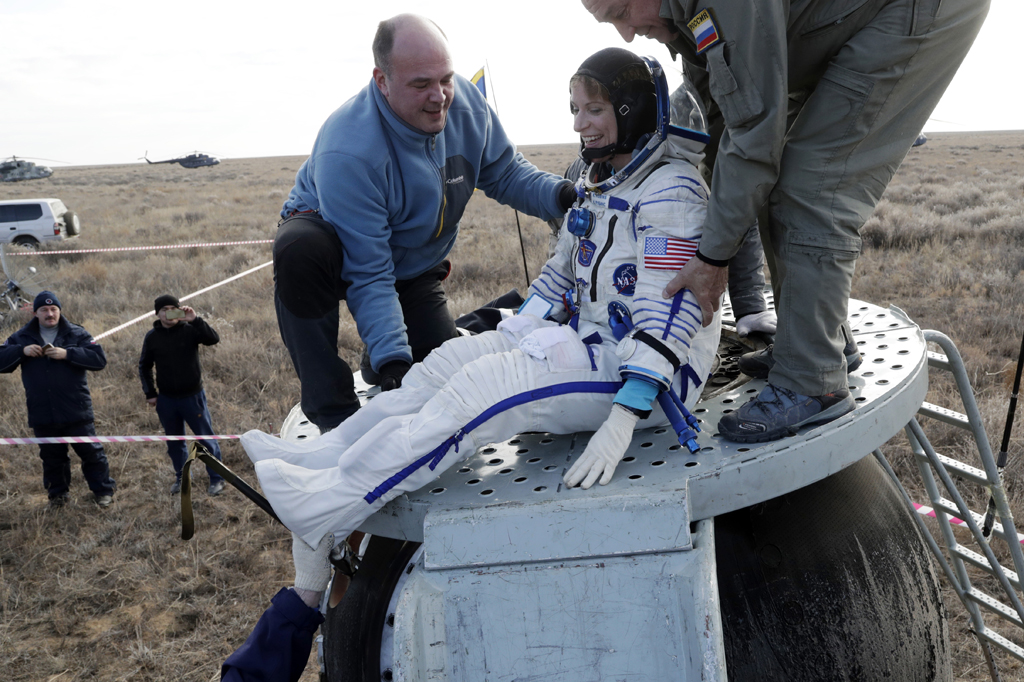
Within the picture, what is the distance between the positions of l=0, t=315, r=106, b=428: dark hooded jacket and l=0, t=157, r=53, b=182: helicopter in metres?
53.8

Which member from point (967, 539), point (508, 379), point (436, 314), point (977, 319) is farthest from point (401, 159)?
point (977, 319)

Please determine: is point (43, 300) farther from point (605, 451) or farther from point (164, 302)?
point (605, 451)

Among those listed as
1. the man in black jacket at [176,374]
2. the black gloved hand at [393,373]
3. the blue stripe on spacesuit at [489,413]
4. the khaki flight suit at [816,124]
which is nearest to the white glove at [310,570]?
the blue stripe on spacesuit at [489,413]

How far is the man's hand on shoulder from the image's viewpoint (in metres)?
2.19

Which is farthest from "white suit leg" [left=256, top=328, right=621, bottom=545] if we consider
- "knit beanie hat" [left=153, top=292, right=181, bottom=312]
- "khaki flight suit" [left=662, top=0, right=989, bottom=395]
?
"knit beanie hat" [left=153, top=292, right=181, bottom=312]

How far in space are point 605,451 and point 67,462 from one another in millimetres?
5448

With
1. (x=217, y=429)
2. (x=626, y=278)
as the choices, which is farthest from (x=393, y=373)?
(x=217, y=429)

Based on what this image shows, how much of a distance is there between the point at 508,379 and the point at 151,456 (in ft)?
17.7

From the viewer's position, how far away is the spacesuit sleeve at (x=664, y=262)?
7.07 feet

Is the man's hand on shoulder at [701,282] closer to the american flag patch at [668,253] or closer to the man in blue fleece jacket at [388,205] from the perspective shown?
the american flag patch at [668,253]

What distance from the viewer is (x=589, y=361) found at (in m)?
2.29

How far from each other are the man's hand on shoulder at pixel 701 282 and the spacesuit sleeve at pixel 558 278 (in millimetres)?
664

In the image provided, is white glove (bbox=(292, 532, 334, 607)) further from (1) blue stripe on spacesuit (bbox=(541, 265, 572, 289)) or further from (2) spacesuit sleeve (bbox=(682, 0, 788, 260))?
(2) spacesuit sleeve (bbox=(682, 0, 788, 260))

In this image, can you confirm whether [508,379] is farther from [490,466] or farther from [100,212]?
[100,212]
